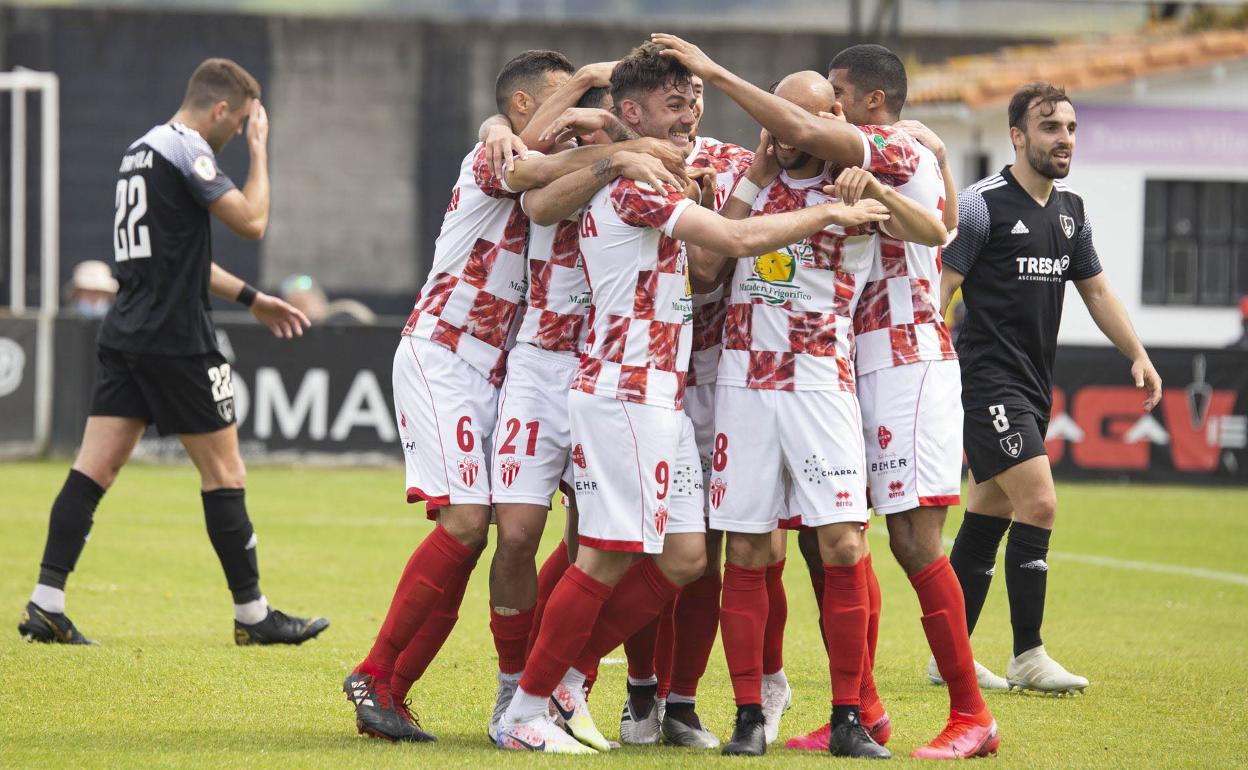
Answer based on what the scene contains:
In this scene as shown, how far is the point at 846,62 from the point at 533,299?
4.57 feet

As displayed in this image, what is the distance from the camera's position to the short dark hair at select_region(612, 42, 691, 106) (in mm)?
5387

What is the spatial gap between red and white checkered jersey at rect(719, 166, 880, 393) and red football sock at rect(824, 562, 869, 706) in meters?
0.64

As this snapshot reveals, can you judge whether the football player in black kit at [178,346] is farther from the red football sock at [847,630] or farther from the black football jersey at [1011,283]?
the black football jersey at [1011,283]

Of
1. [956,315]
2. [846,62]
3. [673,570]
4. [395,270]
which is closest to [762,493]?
[673,570]

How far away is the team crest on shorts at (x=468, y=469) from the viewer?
5.71m

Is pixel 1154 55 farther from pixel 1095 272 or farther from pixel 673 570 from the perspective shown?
pixel 673 570

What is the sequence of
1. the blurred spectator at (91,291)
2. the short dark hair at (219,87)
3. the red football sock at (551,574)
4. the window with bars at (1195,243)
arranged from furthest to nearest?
the window with bars at (1195,243) → the blurred spectator at (91,291) → the short dark hair at (219,87) → the red football sock at (551,574)

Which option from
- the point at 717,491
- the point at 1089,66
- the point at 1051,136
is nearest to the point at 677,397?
the point at 717,491

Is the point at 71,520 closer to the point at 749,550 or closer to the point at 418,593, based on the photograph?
the point at 418,593

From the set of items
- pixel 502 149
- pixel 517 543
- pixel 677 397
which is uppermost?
pixel 502 149

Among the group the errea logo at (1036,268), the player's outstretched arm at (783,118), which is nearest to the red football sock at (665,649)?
the player's outstretched arm at (783,118)

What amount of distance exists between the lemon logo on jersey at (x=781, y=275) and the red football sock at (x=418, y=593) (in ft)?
4.49

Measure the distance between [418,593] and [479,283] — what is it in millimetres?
1116

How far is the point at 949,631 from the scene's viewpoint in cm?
561
